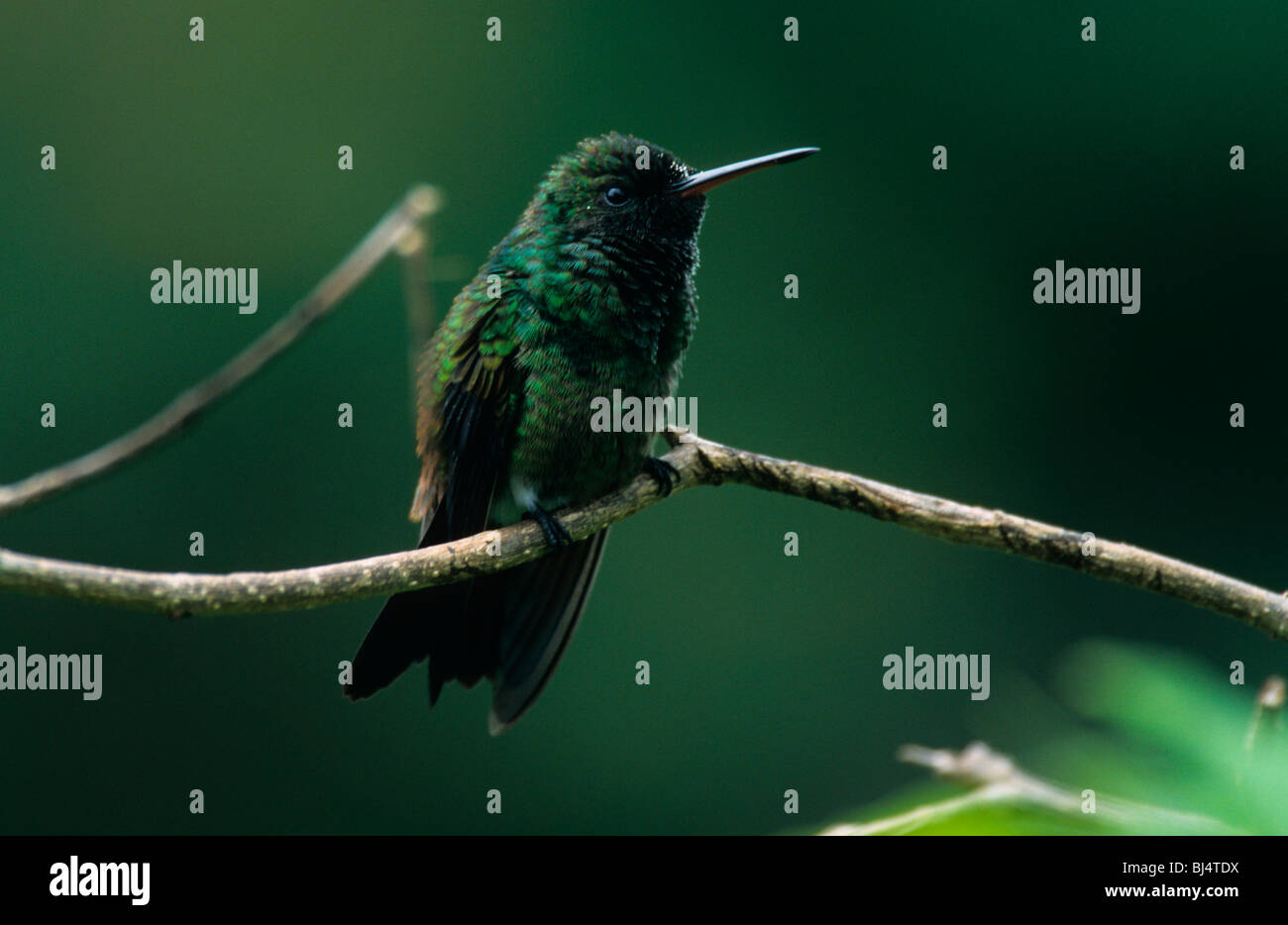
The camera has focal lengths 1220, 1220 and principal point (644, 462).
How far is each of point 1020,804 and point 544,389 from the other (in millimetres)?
2382

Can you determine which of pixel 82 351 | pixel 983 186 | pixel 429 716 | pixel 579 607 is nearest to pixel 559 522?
pixel 579 607

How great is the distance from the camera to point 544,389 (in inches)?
142

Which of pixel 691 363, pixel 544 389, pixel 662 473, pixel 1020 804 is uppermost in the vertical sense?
pixel 691 363

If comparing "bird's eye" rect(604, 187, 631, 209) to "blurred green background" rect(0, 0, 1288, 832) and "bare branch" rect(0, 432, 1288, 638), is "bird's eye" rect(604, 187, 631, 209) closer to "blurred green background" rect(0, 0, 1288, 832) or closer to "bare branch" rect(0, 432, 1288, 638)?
"bare branch" rect(0, 432, 1288, 638)

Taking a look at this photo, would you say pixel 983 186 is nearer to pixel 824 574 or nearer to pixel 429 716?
pixel 824 574

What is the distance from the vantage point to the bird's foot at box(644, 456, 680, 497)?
3.28m

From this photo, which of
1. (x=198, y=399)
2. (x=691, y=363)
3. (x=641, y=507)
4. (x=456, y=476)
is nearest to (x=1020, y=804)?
(x=198, y=399)

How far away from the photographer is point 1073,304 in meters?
8.40

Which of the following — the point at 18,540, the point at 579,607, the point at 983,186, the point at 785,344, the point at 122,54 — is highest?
the point at 122,54

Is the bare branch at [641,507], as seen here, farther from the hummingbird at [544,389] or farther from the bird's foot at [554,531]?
the hummingbird at [544,389]

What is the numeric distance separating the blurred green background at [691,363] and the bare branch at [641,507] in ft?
14.5

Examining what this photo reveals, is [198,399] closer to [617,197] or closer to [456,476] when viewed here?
[456,476]

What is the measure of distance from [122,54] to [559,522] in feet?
19.5

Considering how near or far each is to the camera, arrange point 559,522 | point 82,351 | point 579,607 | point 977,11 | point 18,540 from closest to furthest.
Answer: point 559,522, point 579,607, point 18,540, point 82,351, point 977,11
